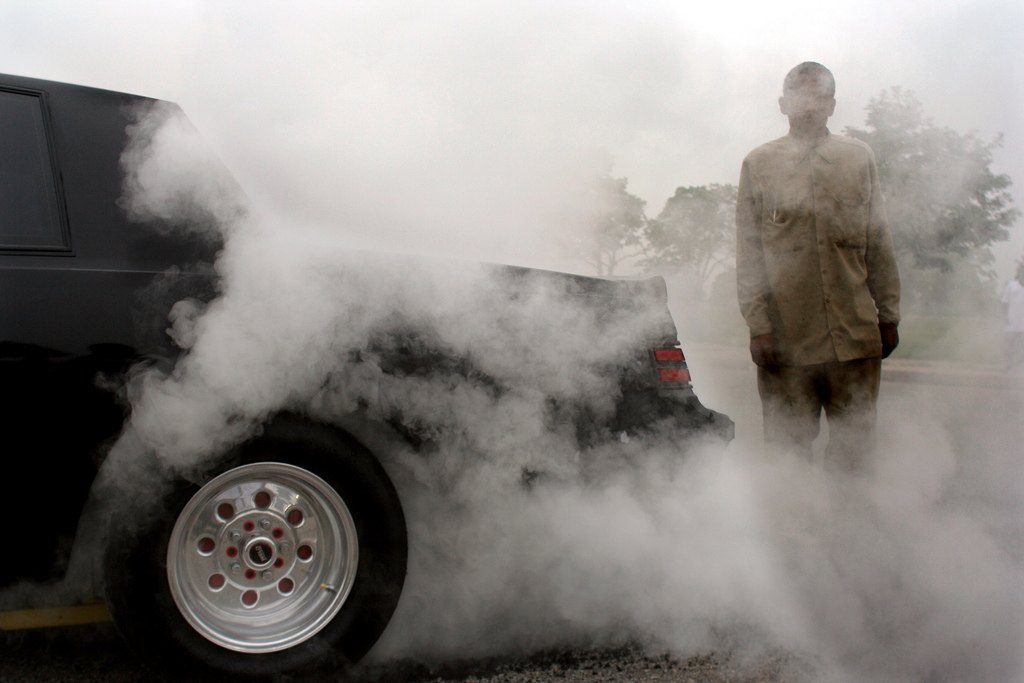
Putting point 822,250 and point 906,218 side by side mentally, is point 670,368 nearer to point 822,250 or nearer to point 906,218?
point 822,250

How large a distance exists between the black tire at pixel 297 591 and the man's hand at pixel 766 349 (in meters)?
1.63

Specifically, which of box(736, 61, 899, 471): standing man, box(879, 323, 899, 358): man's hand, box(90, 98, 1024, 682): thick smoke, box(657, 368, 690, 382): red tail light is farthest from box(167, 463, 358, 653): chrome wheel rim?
box(879, 323, 899, 358): man's hand

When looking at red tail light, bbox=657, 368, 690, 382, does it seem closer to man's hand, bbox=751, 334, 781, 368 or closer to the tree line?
man's hand, bbox=751, 334, 781, 368

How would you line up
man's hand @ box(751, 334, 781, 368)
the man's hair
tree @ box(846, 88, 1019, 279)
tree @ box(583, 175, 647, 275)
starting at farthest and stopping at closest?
1. tree @ box(583, 175, 647, 275)
2. tree @ box(846, 88, 1019, 279)
3. man's hand @ box(751, 334, 781, 368)
4. the man's hair

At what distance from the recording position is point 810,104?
3.11 m

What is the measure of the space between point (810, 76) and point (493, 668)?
235 centimetres

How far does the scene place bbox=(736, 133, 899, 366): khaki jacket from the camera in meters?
3.10

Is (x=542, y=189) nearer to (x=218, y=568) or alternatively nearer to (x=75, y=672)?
(x=218, y=568)

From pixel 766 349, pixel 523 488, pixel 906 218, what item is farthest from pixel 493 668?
pixel 906 218

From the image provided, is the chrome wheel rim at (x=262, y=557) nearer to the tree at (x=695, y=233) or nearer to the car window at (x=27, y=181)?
the car window at (x=27, y=181)

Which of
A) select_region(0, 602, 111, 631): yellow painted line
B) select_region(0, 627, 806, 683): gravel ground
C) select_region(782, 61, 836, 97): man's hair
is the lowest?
select_region(0, 627, 806, 683): gravel ground

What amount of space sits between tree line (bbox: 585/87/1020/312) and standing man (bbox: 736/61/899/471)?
0.36 metres

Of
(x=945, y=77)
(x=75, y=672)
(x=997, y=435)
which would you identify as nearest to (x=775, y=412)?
(x=997, y=435)

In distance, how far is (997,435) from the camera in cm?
380
